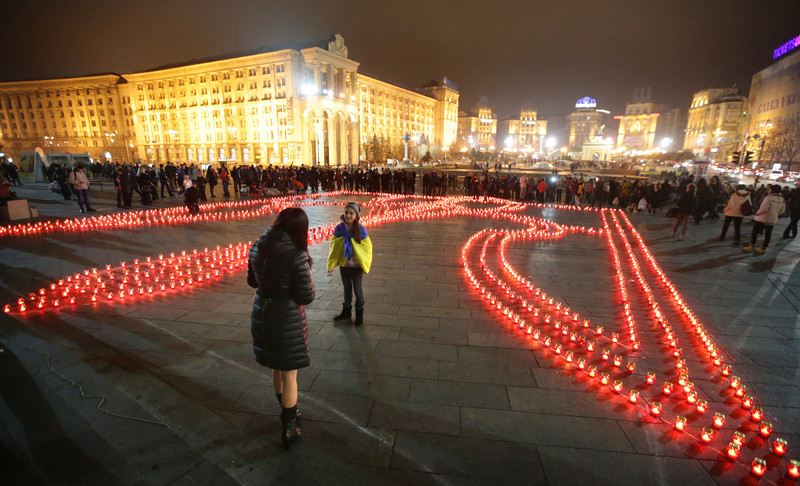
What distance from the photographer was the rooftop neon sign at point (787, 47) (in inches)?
2275

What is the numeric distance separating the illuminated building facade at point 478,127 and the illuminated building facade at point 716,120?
191ft

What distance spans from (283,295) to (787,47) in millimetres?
92214

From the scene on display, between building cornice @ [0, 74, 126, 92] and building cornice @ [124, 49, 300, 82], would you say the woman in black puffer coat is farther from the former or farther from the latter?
building cornice @ [0, 74, 126, 92]

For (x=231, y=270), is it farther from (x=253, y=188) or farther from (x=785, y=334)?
(x=253, y=188)

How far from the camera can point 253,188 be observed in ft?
70.0

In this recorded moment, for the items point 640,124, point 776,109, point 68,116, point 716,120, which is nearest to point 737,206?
point 776,109

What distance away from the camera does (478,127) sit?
134 m

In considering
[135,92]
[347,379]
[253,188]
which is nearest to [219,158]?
[135,92]

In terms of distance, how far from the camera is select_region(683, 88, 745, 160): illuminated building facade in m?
90.2

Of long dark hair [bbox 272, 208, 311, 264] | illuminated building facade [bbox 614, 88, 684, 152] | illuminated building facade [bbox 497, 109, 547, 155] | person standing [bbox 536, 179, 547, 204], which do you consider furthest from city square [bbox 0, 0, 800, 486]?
illuminated building facade [bbox 497, 109, 547, 155]

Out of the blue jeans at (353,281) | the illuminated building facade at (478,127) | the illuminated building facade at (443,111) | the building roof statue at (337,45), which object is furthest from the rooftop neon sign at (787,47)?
the blue jeans at (353,281)

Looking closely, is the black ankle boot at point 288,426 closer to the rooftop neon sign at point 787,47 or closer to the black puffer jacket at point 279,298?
the black puffer jacket at point 279,298

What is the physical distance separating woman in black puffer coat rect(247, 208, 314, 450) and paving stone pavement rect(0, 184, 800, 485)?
766 mm

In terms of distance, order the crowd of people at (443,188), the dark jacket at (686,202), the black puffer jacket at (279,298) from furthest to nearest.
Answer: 1. the crowd of people at (443,188)
2. the dark jacket at (686,202)
3. the black puffer jacket at (279,298)
